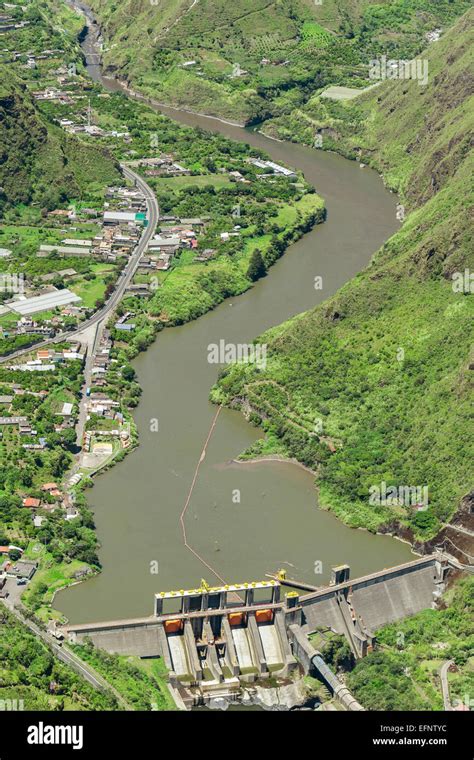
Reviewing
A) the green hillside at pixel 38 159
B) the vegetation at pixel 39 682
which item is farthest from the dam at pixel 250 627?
the green hillside at pixel 38 159

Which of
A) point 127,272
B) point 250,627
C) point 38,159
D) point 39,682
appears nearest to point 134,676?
point 39,682

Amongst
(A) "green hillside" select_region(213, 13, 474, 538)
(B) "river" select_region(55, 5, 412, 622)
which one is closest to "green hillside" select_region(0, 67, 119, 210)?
(B) "river" select_region(55, 5, 412, 622)

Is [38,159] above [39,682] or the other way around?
above

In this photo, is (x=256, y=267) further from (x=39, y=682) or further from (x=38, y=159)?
(x=39, y=682)

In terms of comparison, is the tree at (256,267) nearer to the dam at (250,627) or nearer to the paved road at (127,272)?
the paved road at (127,272)

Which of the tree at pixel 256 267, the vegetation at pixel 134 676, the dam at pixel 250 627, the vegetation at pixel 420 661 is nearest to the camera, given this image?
the vegetation at pixel 134 676

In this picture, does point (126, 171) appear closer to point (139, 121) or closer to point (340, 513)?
point (139, 121)

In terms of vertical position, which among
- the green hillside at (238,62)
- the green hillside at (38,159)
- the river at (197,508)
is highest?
the green hillside at (238,62)
